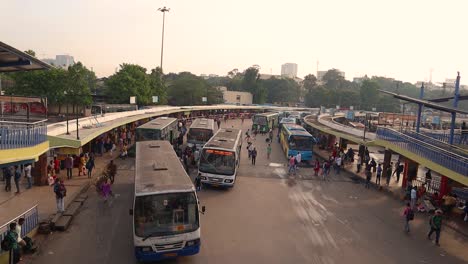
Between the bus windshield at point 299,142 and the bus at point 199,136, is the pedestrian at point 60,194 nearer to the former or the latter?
the bus at point 199,136

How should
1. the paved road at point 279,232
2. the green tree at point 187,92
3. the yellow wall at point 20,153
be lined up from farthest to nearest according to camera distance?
the green tree at point 187,92
the paved road at point 279,232
the yellow wall at point 20,153

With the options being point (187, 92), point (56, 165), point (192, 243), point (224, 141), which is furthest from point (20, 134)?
point (187, 92)

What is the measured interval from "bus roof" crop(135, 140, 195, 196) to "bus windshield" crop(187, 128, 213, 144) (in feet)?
38.2

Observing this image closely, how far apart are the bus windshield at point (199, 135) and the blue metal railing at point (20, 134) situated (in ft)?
52.9

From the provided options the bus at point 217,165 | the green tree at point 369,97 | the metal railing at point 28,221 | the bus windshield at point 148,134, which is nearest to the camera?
the metal railing at point 28,221

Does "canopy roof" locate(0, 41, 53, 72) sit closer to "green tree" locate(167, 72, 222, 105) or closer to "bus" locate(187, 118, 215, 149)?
"bus" locate(187, 118, 215, 149)

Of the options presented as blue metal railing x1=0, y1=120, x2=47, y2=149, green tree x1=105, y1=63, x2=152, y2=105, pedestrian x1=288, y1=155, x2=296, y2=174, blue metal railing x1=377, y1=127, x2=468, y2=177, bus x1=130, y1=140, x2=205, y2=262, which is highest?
green tree x1=105, y1=63, x2=152, y2=105

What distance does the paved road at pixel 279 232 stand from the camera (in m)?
12.1

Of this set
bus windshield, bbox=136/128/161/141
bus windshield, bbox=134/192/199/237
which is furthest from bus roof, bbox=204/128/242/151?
bus windshield, bbox=134/192/199/237

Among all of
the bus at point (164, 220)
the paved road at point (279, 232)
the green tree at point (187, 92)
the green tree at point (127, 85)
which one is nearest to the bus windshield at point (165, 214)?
the bus at point (164, 220)

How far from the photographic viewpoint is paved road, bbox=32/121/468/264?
39.5 ft

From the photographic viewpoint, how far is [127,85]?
54344 mm

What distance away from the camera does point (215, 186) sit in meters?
20.2

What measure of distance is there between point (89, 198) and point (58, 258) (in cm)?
648
